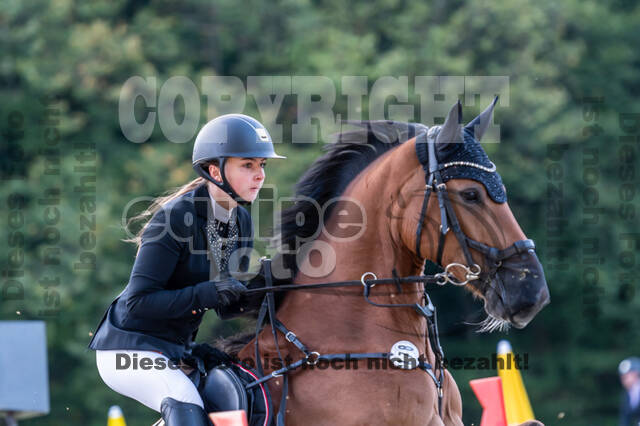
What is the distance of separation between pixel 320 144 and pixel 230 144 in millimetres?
11446

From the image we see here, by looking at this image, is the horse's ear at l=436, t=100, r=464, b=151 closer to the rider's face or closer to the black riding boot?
the rider's face

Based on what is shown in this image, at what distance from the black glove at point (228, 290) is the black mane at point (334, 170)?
1.28ft

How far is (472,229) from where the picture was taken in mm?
3791

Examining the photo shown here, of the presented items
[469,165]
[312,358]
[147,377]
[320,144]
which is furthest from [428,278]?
[320,144]

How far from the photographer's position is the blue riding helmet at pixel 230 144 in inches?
161

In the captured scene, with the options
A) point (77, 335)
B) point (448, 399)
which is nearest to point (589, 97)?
point (77, 335)

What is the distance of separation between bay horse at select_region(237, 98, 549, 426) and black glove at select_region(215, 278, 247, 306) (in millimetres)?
330

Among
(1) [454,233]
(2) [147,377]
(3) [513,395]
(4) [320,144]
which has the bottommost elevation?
(3) [513,395]

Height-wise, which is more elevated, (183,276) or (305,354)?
Answer: (183,276)

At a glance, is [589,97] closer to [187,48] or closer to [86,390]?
[187,48]

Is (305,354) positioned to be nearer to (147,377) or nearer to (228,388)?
(228,388)

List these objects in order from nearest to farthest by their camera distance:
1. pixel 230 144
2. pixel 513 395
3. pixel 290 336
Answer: pixel 290 336 → pixel 230 144 → pixel 513 395

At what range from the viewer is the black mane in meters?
4.20

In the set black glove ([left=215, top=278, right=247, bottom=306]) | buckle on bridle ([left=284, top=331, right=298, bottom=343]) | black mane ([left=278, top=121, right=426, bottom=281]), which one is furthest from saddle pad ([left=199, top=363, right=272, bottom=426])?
black mane ([left=278, top=121, right=426, bottom=281])
